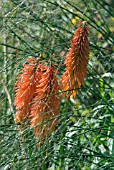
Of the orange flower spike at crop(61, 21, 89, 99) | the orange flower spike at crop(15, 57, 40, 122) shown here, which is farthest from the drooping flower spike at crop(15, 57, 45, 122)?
the orange flower spike at crop(61, 21, 89, 99)

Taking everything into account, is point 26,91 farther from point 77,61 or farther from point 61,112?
point 61,112

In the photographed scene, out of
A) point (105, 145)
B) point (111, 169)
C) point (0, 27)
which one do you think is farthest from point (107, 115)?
point (0, 27)

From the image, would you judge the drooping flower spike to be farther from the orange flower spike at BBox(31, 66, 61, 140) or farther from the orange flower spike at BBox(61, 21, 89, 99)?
the orange flower spike at BBox(61, 21, 89, 99)

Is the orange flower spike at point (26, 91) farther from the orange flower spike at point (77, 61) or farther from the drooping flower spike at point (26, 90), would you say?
the orange flower spike at point (77, 61)

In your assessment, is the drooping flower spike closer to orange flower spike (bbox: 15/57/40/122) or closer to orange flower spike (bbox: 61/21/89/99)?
orange flower spike (bbox: 15/57/40/122)

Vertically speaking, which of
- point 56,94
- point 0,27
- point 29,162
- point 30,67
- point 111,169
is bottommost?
point 111,169

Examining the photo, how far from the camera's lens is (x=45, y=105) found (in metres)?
2.62

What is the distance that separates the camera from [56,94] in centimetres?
259

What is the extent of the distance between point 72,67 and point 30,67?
226mm

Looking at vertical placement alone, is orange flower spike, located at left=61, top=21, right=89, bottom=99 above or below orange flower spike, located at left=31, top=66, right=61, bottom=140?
above

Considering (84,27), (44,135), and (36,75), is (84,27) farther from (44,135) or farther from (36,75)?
(44,135)

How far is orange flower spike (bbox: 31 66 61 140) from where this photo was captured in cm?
257

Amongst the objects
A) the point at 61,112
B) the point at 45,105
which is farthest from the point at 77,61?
the point at 61,112

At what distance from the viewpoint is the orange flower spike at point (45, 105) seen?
2.57 metres
